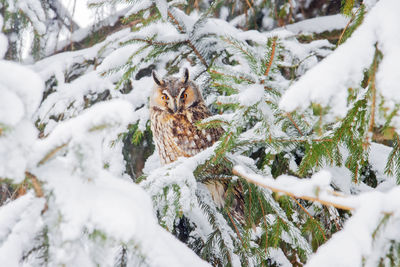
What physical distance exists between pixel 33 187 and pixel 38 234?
0.09 m

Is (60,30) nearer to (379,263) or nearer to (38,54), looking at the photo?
(38,54)

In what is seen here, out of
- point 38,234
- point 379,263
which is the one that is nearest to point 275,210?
point 379,263

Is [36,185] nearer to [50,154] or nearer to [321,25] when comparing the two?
[50,154]

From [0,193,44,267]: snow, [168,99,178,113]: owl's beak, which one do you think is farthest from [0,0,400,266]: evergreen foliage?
[168,99,178,113]: owl's beak

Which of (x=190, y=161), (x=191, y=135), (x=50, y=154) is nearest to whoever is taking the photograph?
(x=50, y=154)

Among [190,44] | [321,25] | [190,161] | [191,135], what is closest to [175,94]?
[191,135]

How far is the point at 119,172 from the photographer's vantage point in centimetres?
192

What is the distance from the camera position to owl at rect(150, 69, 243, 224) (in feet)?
6.70

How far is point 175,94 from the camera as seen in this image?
214cm

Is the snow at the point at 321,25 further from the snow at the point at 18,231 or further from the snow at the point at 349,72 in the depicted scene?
the snow at the point at 18,231

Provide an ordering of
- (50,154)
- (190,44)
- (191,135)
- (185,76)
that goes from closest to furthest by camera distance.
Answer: (50,154) < (190,44) < (191,135) < (185,76)

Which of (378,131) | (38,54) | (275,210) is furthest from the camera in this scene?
(38,54)

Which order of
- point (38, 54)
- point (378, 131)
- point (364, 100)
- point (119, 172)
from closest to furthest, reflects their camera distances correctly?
point (378, 131) < point (364, 100) < point (119, 172) < point (38, 54)

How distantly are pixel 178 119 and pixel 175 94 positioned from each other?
0.51 ft
